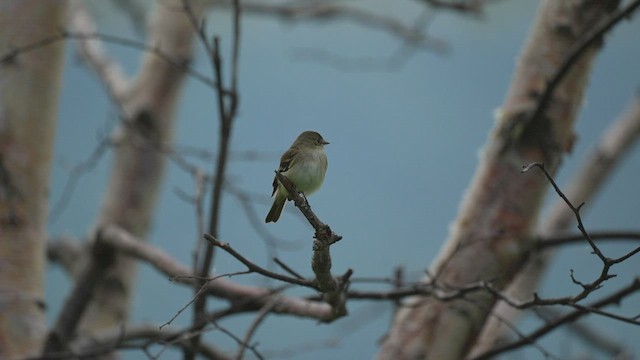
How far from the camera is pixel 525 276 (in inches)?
149

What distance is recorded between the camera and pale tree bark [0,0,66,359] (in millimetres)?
2348

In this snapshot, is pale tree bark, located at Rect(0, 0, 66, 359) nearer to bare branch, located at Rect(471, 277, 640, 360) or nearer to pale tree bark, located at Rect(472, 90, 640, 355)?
bare branch, located at Rect(471, 277, 640, 360)

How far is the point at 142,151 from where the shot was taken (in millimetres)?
3504

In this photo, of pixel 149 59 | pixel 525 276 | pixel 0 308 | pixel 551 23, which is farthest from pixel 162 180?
pixel 551 23

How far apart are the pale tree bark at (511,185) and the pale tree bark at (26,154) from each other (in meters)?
1.10

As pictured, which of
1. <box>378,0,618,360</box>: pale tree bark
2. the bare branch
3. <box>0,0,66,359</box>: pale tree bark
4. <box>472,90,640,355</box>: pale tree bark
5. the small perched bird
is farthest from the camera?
<box>472,90,640,355</box>: pale tree bark

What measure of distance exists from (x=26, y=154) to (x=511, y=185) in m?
1.52

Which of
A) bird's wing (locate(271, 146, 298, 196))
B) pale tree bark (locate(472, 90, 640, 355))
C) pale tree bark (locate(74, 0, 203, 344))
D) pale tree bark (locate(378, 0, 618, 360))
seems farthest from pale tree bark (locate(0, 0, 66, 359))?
pale tree bark (locate(472, 90, 640, 355))

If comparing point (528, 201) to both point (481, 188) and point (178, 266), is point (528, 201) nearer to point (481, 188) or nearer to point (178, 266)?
point (481, 188)

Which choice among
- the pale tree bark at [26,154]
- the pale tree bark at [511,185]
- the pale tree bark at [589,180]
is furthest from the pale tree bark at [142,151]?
the pale tree bark at [589,180]

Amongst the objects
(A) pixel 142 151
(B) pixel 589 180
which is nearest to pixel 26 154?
(A) pixel 142 151

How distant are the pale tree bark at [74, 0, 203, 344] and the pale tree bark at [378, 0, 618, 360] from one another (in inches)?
64.2

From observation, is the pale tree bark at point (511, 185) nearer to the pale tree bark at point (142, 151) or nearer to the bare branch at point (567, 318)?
the bare branch at point (567, 318)

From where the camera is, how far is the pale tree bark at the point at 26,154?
7.70 ft
